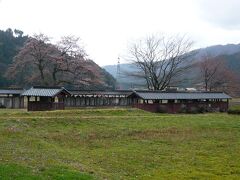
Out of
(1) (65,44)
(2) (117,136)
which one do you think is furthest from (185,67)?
(2) (117,136)

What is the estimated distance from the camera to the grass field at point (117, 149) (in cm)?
1488

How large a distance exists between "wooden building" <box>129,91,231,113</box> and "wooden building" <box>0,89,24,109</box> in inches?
675

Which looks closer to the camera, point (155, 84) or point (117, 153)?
point (117, 153)

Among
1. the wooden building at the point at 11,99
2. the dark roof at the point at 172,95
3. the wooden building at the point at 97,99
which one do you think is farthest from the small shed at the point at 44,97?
the dark roof at the point at 172,95

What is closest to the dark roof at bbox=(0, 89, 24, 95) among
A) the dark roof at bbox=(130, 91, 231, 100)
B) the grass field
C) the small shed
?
the small shed

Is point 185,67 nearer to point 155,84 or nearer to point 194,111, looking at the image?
point 155,84

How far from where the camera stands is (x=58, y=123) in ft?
99.6

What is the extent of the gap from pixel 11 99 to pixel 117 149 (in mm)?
37938

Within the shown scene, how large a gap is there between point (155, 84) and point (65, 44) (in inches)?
730

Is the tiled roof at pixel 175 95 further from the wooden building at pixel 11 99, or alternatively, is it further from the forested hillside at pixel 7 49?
the forested hillside at pixel 7 49

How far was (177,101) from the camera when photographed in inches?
2142

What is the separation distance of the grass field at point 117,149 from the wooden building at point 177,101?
1536cm

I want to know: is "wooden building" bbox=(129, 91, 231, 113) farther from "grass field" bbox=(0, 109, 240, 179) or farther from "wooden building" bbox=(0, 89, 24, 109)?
"wooden building" bbox=(0, 89, 24, 109)

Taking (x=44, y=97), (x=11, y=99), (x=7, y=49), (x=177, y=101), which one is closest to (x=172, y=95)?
(x=177, y=101)
